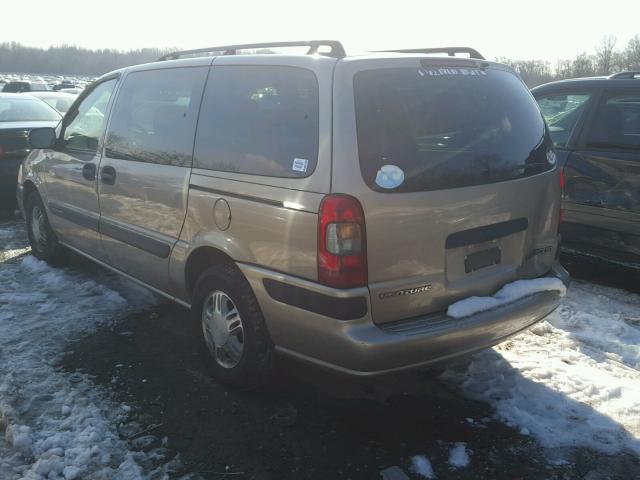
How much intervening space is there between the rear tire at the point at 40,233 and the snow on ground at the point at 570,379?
394 cm

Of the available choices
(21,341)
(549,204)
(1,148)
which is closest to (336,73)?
(549,204)

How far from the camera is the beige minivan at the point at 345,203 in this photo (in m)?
2.72

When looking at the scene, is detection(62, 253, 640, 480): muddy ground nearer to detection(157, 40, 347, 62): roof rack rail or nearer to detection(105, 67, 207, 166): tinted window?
detection(105, 67, 207, 166): tinted window

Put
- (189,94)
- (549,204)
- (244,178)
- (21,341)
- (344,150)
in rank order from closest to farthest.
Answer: (344,150), (244,178), (549,204), (189,94), (21,341)

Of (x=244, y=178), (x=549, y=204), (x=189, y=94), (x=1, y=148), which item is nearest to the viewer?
(x=244, y=178)

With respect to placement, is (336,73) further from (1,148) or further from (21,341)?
(1,148)

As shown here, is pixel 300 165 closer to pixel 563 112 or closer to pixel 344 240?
pixel 344 240

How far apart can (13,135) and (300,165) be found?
249 inches

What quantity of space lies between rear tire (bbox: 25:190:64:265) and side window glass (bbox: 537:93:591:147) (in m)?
4.57

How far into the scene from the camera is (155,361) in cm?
386

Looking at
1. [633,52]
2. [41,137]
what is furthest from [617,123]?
[633,52]

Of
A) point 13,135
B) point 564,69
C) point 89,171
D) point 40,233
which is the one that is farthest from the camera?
point 564,69

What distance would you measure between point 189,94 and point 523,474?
2.79 meters

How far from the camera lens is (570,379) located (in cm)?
349
